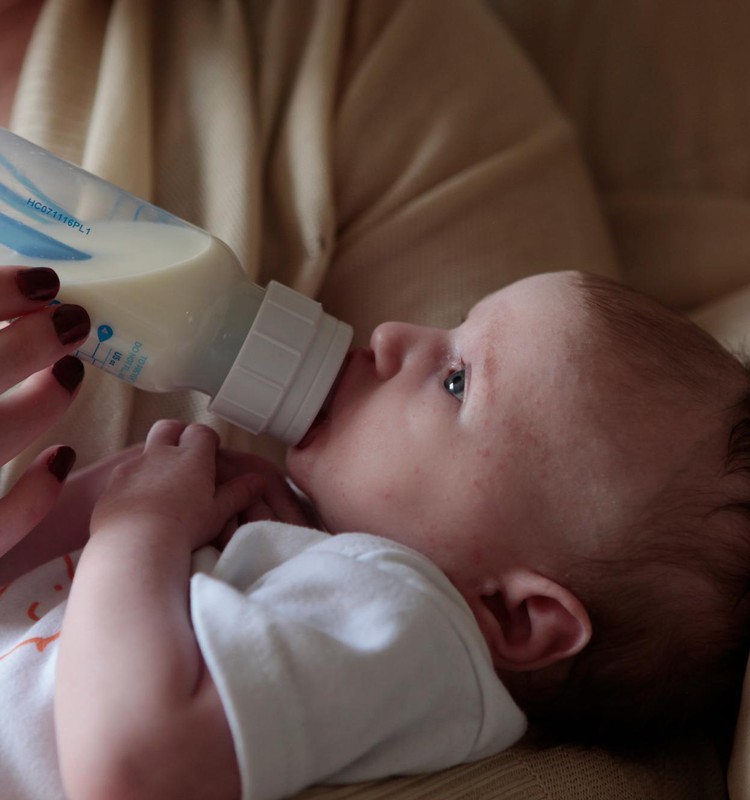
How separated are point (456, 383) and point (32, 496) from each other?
0.38m

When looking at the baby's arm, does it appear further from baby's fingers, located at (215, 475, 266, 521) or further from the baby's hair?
the baby's hair

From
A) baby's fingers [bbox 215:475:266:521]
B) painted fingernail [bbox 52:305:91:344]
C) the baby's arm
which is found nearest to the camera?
the baby's arm

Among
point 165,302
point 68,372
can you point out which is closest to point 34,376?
point 68,372

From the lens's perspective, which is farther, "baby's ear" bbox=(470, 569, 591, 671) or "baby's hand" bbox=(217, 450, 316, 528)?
"baby's hand" bbox=(217, 450, 316, 528)

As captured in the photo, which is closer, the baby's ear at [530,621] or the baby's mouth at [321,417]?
the baby's ear at [530,621]

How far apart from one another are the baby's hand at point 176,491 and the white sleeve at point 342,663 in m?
0.05

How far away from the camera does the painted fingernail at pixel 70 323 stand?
0.75 meters

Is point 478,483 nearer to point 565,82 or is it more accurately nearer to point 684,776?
point 684,776

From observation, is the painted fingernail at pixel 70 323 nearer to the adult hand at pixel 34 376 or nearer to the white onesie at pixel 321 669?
the adult hand at pixel 34 376

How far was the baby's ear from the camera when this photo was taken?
80cm

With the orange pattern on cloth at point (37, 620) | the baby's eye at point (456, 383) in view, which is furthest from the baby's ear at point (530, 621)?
the orange pattern on cloth at point (37, 620)

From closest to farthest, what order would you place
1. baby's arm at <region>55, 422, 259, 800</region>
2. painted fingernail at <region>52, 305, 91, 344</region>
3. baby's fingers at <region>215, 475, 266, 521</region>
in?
baby's arm at <region>55, 422, 259, 800</region>
painted fingernail at <region>52, 305, 91, 344</region>
baby's fingers at <region>215, 475, 266, 521</region>

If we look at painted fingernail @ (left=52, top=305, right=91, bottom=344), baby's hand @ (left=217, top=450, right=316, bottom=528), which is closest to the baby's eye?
baby's hand @ (left=217, top=450, right=316, bottom=528)

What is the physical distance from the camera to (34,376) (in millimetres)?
820
